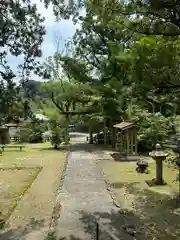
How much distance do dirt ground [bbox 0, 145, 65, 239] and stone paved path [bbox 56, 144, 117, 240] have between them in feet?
1.20

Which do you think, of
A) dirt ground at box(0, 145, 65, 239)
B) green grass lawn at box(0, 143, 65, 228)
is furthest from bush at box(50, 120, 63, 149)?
dirt ground at box(0, 145, 65, 239)

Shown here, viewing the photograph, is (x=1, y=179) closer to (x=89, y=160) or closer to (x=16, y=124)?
(x=89, y=160)

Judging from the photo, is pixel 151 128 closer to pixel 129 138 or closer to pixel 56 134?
pixel 129 138

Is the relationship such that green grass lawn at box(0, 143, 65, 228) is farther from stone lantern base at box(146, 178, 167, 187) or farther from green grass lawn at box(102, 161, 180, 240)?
stone lantern base at box(146, 178, 167, 187)

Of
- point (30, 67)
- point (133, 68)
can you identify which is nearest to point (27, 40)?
point (30, 67)

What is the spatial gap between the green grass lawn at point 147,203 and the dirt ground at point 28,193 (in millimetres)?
1900

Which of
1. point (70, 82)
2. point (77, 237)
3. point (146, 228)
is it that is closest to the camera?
point (77, 237)

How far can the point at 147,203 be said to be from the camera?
8.73 m

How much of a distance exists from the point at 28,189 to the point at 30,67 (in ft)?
14.6

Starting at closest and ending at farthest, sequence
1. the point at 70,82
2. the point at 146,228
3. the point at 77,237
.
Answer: the point at 77,237 → the point at 146,228 → the point at 70,82

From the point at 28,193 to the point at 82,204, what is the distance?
2255 mm

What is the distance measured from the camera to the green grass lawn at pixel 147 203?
6821 millimetres

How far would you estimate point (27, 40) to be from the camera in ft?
25.5

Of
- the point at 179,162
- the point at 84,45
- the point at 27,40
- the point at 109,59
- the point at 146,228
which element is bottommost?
the point at 146,228
